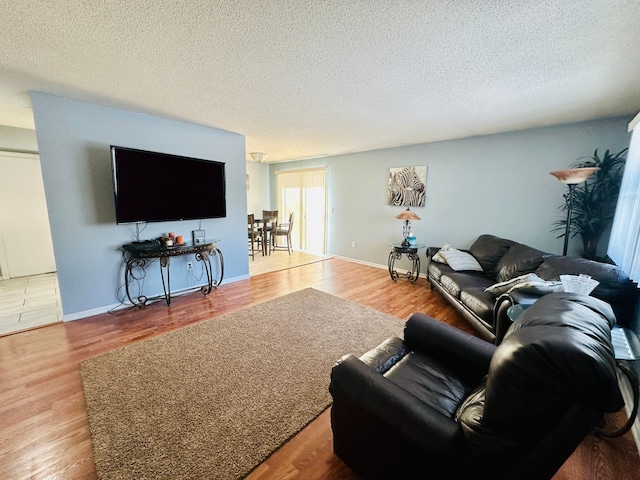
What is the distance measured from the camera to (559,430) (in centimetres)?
71

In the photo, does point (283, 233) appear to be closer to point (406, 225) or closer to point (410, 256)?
point (406, 225)

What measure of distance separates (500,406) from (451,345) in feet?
2.76

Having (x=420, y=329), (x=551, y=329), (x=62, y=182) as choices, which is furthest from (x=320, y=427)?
(x=62, y=182)

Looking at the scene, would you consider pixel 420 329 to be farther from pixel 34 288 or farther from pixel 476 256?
pixel 34 288

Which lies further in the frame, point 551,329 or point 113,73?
point 113,73

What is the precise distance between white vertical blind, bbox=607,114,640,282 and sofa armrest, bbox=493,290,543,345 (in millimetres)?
826

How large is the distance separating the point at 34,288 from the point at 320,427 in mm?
4823

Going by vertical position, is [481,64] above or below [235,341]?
above

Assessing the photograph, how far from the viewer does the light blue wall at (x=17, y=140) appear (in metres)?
3.98

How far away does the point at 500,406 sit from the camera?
788 millimetres

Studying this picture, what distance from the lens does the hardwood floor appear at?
1390 millimetres

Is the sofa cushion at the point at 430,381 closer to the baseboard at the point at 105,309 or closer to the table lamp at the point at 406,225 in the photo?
the table lamp at the point at 406,225

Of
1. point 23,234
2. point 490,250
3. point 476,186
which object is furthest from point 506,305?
point 23,234

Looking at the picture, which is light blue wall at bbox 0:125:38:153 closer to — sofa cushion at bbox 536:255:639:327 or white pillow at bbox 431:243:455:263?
white pillow at bbox 431:243:455:263
